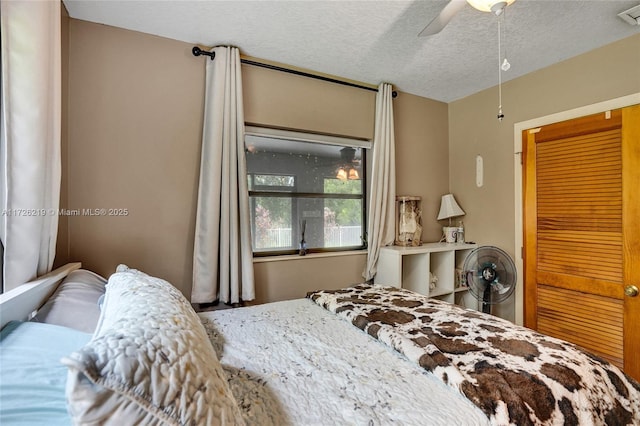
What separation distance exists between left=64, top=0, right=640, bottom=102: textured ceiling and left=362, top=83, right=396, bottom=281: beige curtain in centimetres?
Answer: 36

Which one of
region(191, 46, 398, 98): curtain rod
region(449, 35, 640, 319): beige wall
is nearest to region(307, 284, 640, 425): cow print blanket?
region(449, 35, 640, 319): beige wall

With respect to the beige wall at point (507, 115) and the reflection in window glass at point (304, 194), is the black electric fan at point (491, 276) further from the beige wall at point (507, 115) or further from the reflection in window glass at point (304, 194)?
the reflection in window glass at point (304, 194)

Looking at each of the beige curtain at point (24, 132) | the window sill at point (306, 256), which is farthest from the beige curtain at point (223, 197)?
the beige curtain at point (24, 132)

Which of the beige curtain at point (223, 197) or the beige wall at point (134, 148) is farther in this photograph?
the beige curtain at point (223, 197)

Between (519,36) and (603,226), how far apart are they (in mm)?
1483

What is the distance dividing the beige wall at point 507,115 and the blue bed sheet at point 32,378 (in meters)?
3.13

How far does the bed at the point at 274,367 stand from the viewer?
553mm

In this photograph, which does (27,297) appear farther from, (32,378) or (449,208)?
(449,208)

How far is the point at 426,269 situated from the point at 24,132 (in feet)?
9.14

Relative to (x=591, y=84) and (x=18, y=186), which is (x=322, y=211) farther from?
(x=591, y=84)

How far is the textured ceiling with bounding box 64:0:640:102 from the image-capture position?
175 centimetres

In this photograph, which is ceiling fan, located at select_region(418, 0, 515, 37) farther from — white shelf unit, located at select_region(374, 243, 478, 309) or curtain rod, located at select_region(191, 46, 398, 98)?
white shelf unit, located at select_region(374, 243, 478, 309)

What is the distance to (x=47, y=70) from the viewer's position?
4.11 ft

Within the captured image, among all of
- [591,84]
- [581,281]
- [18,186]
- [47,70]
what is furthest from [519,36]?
[18,186]
